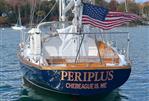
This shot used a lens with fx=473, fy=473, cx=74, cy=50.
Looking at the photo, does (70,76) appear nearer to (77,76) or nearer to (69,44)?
(77,76)

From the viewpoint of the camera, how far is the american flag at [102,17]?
20.7 m

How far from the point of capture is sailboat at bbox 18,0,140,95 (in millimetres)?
20734

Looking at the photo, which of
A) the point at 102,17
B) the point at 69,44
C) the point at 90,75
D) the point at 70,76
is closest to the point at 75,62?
the point at 70,76

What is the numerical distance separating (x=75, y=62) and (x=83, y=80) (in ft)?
4.72

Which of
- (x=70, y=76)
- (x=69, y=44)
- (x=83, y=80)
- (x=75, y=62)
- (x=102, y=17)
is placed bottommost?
(x=83, y=80)

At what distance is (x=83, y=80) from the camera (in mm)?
20703

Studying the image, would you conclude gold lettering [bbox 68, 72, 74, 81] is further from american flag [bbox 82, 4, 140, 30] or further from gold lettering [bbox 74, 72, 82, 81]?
Result: american flag [bbox 82, 4, 140, 30]

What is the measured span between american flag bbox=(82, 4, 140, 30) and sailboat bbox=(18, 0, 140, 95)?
127 mm

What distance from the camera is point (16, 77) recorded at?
104 ft

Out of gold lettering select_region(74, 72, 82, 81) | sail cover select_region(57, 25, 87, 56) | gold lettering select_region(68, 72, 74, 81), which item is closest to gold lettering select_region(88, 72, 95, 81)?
gold lettering select_region(74, 72, 82, 81)

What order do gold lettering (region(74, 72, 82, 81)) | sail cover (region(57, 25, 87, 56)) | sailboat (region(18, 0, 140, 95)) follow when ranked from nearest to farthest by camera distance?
1. gold lettering (region(74, 72, 82, 81))
2. sailboat (region(18, 0, 140, 95))
3. sail cover (region(57, 25, 87, 56))

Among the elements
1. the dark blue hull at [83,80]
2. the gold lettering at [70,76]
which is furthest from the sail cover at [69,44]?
the gold lettering at [70,76]

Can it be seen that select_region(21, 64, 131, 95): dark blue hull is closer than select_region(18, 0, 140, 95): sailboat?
Yes

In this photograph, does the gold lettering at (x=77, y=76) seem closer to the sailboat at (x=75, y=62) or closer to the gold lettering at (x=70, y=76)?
the sailboat at (x=75, y=62)
